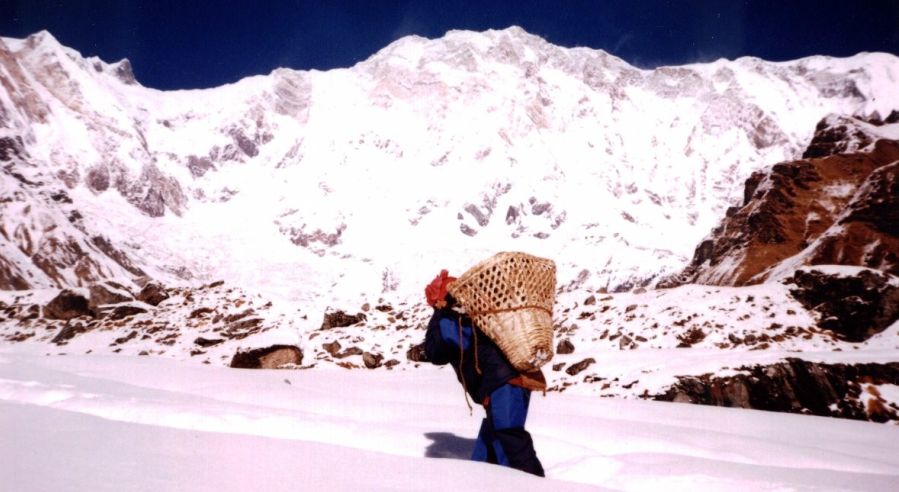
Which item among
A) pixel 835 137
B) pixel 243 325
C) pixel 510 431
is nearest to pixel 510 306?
pixel 510 431

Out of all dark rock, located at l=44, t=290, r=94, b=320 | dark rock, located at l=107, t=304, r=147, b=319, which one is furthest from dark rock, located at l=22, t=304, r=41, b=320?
dark rock, located at l=107, t=304, r=147, b=319

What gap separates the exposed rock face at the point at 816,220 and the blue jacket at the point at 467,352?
60.4 feet

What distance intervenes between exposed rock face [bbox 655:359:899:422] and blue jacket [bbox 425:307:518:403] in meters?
6.61

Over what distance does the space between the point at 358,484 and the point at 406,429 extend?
206 cm

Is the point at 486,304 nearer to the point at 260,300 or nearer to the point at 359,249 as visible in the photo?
the point at 260,300

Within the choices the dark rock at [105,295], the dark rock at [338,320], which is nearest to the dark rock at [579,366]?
the dark rock at [338,320]

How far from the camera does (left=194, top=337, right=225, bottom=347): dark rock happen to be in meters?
14.9

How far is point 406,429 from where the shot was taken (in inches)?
163

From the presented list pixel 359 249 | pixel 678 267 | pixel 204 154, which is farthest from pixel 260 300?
pixel 204 154

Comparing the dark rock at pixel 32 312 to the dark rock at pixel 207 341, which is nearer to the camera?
the dark rock at pixel 207 341

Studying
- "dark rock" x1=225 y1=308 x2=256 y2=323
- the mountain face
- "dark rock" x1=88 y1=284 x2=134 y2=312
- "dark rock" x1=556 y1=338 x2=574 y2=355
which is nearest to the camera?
"dark rock" x1=556 y1=338 x2=574 y2=355

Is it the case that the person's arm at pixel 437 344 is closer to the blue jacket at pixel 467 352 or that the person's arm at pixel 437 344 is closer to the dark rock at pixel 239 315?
the blue jacket at pixel 467 352

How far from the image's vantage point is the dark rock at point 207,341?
1492cm

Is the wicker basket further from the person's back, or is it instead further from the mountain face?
the mountain face
